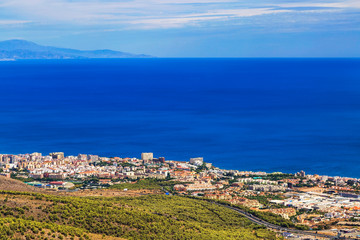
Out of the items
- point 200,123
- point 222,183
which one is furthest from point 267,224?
point 200,123

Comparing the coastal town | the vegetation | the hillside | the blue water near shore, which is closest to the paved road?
the coastal town

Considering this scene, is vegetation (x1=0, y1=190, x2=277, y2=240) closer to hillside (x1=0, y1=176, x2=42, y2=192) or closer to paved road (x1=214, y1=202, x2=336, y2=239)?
paved road (x1=214, y1=202, x2=336, y2=239)

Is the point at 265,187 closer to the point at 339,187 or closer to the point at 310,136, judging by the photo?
the point at 339,187

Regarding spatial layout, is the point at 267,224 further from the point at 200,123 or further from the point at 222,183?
the point at 200,123

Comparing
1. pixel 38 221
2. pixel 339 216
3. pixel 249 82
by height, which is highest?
pixel 249 82

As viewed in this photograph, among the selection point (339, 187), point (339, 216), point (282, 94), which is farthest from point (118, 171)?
point (282, 94)

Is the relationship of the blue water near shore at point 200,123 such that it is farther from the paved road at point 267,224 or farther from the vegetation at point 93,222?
the vegetation at point 93,222
